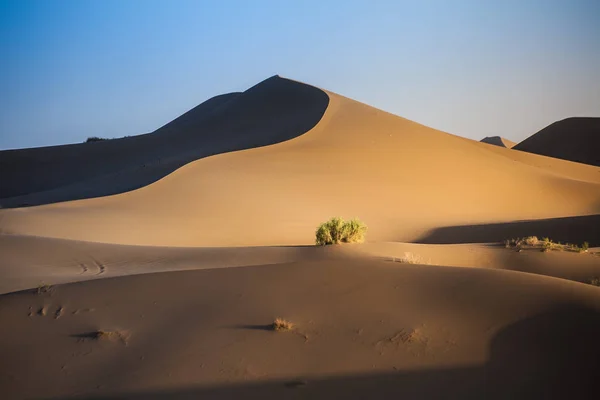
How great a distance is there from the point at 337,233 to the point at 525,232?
9.15 metres

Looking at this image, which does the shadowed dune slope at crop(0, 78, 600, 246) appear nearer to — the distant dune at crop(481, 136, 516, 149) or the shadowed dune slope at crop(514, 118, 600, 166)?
the shadowed dune slope at crop(514, 118, 600, 166)

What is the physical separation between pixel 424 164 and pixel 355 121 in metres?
5.55

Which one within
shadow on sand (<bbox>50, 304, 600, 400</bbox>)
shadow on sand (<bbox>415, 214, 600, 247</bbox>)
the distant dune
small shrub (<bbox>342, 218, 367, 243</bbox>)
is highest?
the distant dune

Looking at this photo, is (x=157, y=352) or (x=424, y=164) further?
(x=424, y=164)

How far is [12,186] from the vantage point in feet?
118

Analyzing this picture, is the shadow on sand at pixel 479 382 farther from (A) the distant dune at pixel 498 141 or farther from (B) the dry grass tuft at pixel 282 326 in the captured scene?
(A) the distant dune at pixel 498 141

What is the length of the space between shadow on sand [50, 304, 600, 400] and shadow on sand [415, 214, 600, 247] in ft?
40.6

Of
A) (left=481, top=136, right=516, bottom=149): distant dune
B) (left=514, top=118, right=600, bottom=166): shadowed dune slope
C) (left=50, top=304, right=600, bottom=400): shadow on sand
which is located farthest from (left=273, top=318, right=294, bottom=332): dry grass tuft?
(left=481, top=136, right=516, bottom=149): distant dune

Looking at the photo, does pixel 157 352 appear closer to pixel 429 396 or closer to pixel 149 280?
pixel 149 280

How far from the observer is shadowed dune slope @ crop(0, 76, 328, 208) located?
32.8 m

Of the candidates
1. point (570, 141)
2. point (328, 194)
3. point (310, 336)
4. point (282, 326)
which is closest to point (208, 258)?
point (282, 326)

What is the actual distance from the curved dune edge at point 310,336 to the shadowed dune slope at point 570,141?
5782 cm

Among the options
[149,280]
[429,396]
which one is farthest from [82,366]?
[429,396]

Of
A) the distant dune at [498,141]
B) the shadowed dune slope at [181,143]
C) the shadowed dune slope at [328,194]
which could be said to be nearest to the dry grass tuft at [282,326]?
the shadowed dune slope at [328,194]
